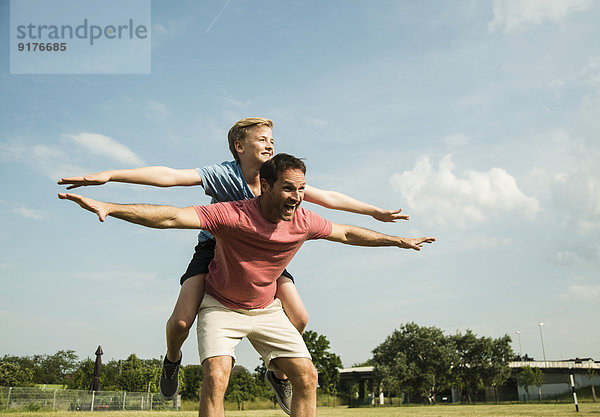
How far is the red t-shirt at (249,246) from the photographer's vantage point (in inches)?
156

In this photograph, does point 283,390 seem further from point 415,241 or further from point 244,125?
point 244,125

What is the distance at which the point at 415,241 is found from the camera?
500 cm

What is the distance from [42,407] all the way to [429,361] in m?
46.2

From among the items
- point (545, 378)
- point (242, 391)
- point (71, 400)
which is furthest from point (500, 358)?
point (71, 400)

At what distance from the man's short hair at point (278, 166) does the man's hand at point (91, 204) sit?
1.31 metres

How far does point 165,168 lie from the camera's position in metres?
4.53

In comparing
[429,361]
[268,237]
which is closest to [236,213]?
[268,237]

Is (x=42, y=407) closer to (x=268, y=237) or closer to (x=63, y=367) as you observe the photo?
(x=268, y=237)

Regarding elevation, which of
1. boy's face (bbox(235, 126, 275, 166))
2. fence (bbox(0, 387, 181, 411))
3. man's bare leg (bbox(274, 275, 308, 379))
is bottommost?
fence (bbox(0, 387, 181, 411))

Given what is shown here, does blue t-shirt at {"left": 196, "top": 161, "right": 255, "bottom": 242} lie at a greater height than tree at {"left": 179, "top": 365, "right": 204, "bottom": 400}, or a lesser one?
greater

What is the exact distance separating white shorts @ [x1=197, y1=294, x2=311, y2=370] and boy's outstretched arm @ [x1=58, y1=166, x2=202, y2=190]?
3.68ft

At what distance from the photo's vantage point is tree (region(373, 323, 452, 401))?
57.8m

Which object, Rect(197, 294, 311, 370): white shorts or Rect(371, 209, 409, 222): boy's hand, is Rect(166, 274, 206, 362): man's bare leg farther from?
Rect(371, 209, 409, 222): boy's hand

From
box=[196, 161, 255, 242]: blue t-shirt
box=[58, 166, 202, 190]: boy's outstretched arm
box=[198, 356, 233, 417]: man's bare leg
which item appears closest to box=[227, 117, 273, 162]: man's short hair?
box=[196, 161, 255, 242]: blue t-shirt
